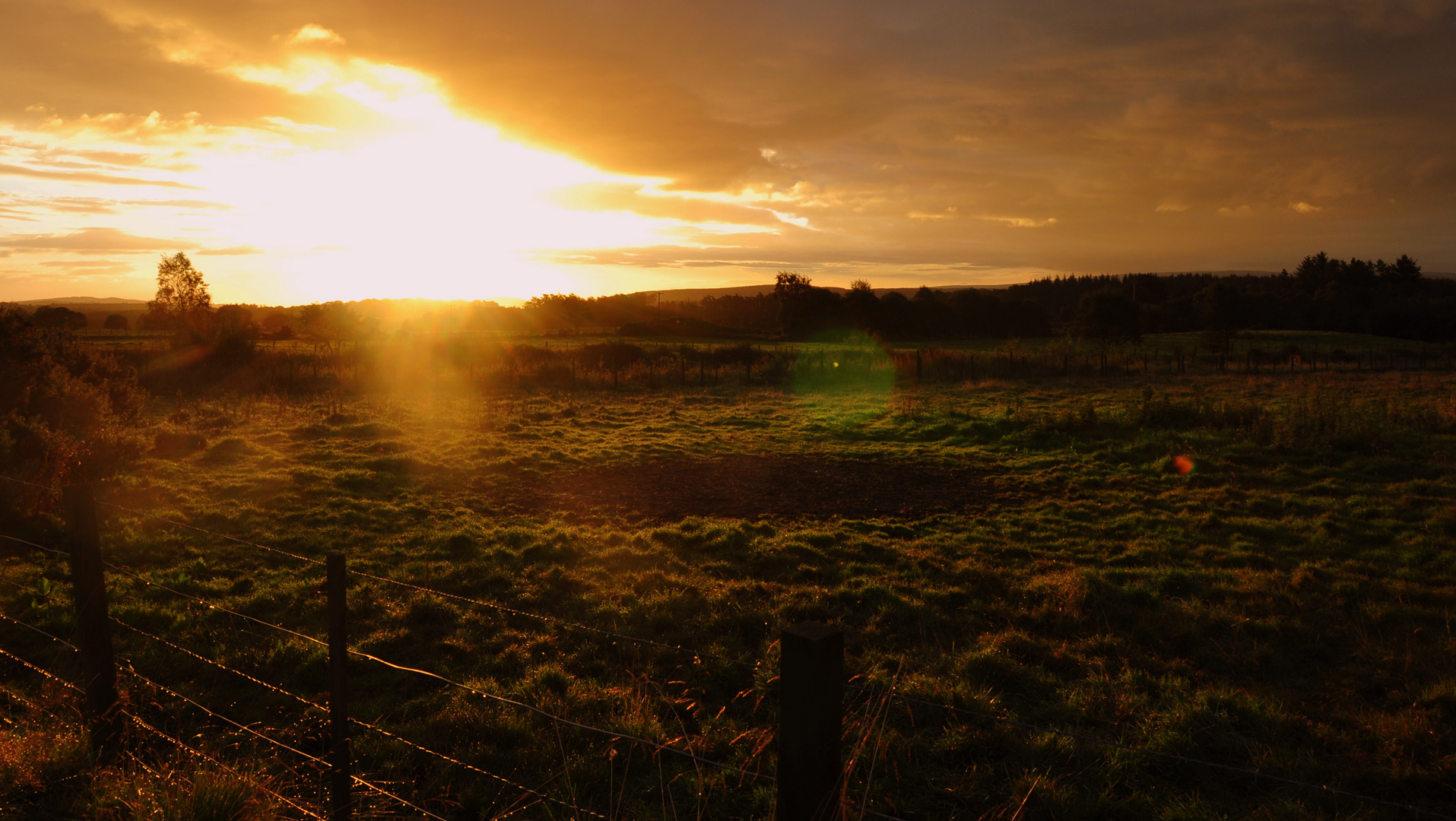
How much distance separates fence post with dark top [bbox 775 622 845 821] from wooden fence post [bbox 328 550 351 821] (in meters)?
1.85

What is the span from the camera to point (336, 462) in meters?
13.7

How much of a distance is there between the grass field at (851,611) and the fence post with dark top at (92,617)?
0.24m

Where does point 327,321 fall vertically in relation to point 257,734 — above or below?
above

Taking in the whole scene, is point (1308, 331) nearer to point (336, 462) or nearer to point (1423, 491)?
point (1423, 491)

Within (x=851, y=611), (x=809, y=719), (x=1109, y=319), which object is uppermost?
(x=1109, y=319)

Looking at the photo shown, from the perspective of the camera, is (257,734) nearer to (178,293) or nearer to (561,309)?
(178,293)

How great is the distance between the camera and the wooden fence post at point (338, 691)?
9.80 ft

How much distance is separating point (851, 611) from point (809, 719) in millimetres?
4820

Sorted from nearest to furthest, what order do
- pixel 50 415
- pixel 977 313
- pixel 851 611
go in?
pixel 851 611 < pixel 50 415 < pixel 977 313

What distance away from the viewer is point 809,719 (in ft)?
7.48

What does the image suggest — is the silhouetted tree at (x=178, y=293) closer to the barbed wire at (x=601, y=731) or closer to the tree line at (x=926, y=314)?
the tree line at (x=926, y=314)

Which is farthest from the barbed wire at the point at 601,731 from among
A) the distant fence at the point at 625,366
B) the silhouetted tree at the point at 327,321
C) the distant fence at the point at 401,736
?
the silhouetted tree at the point at 327,321

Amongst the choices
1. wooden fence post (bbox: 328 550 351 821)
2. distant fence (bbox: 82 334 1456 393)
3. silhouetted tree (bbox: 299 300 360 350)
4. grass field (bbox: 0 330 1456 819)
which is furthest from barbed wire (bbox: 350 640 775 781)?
silhouetted tree (bbox: 299 300 360 350)

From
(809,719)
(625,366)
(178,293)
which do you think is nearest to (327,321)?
(178,293)
